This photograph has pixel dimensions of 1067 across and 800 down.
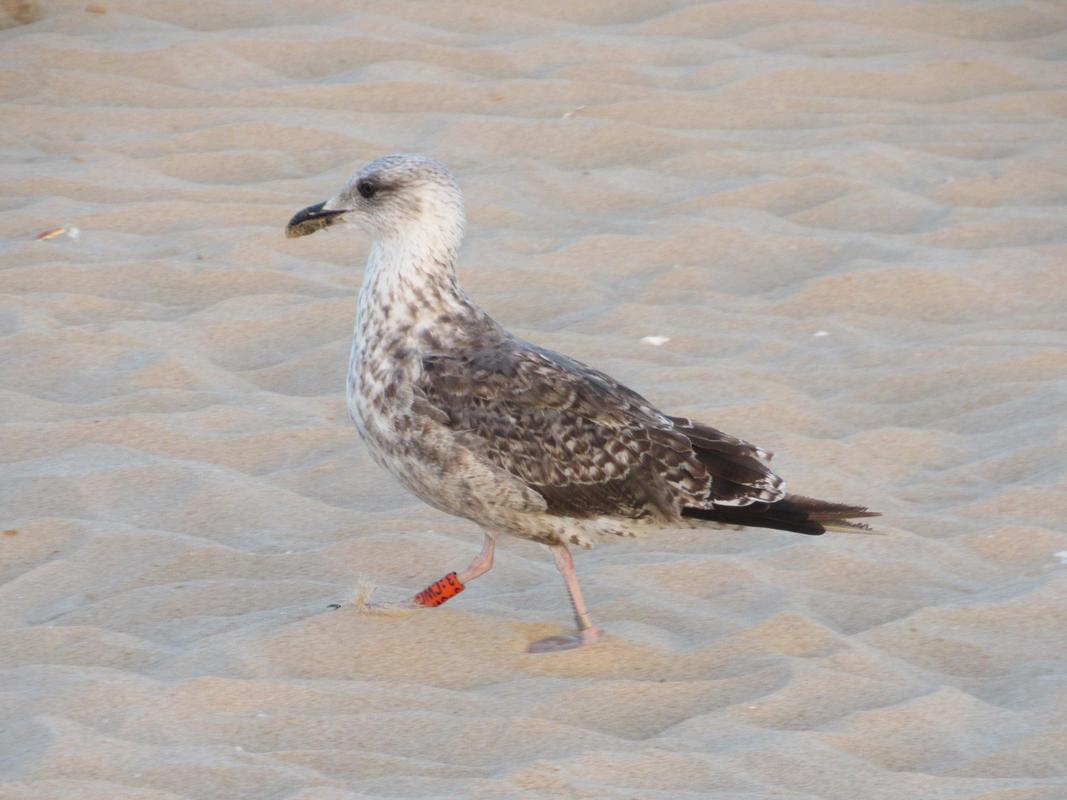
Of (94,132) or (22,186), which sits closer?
(22,186)

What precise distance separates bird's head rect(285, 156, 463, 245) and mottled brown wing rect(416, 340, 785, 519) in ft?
1.69

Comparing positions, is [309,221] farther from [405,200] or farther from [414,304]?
[414,304]

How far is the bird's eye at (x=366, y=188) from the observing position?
16.6ft

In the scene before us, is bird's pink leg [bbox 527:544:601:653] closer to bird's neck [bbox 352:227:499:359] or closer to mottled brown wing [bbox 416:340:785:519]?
mottled brown wing [bbox 416:340:785:519]

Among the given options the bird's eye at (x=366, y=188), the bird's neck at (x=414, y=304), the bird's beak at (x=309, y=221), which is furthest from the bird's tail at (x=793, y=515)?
the bird's beak at (x=309, y=221)

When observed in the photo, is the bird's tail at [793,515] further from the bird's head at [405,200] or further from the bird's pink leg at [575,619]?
the bird's head at [405,200]

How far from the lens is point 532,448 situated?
456 centimetres

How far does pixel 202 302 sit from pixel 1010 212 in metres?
3.62

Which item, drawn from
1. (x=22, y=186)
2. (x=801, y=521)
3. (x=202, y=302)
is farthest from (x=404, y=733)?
(x=22, y=186)

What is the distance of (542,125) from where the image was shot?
830 cm

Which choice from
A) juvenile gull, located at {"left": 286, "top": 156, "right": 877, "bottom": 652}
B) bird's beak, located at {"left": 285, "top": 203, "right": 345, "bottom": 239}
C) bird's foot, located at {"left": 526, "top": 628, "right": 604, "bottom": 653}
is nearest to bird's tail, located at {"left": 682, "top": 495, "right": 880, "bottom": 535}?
juvenile gull, located at {"left": 286, "top": 156, "right": 877, "bottom": 652}

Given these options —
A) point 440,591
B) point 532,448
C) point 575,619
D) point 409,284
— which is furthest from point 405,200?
point 575,619

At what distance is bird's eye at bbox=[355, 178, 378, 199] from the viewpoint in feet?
16.6

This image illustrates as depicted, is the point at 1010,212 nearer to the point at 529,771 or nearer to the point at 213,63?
the point at 213,63
